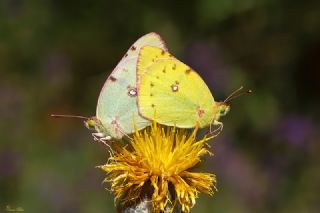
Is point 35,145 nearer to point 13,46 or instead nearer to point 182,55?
point 13,46

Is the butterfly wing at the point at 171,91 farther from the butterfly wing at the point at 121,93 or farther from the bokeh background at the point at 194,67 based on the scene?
the bokeh background at the point at 194,67

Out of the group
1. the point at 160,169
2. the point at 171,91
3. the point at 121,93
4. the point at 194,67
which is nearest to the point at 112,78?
the point at 121,93

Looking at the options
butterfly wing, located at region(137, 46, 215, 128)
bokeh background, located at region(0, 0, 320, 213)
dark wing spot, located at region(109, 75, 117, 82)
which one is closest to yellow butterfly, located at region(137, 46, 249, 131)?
butterfly wing, located at region(137, 46, 215, 128)

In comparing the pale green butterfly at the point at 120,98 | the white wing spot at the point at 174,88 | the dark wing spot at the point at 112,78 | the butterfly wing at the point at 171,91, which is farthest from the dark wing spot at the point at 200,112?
the dark wing spot at the point at 112,78

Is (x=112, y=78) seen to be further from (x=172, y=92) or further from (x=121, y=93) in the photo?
(x=172, y=92)

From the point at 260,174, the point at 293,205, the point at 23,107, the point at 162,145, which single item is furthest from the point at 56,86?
the point at 162,145
